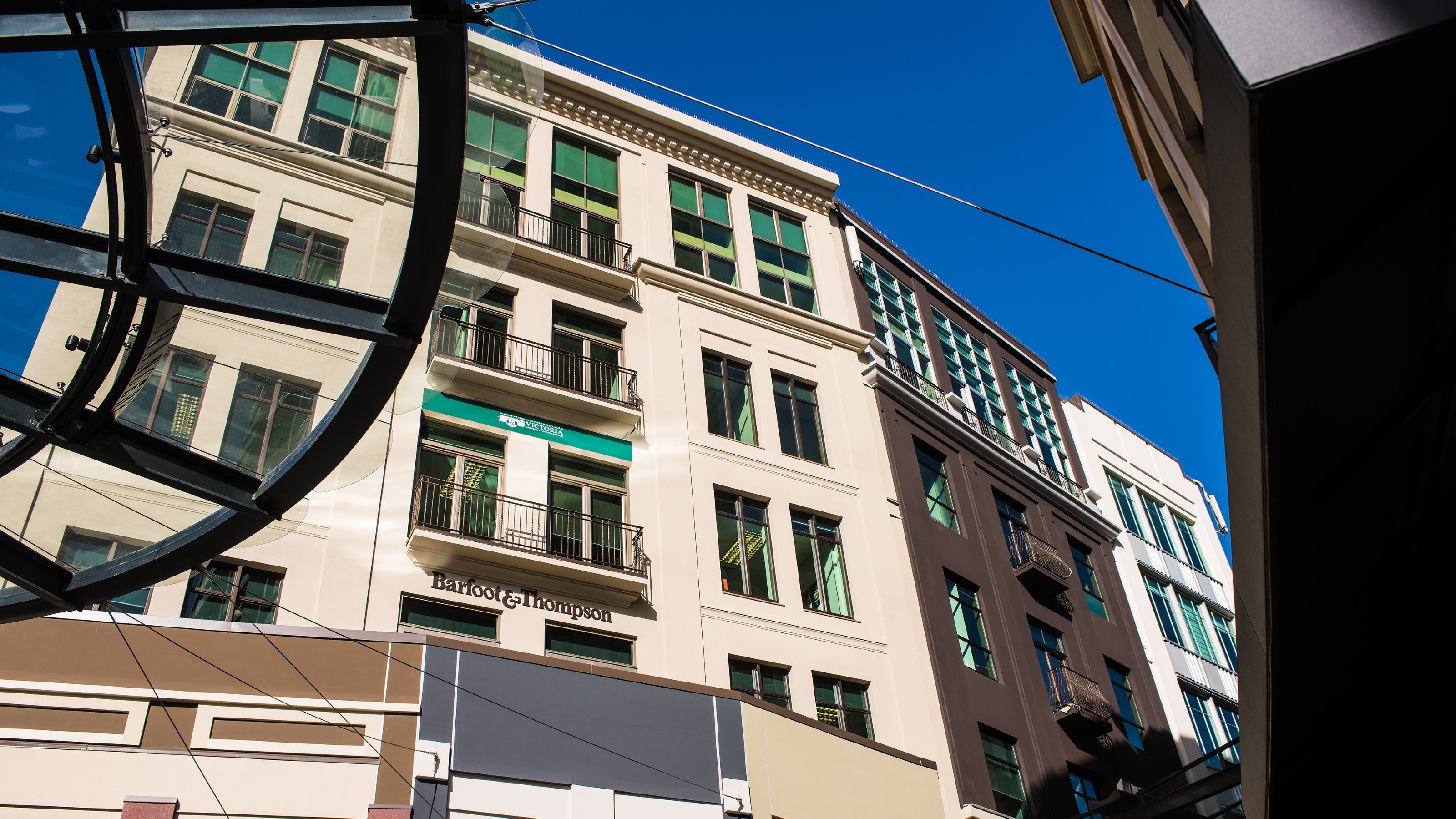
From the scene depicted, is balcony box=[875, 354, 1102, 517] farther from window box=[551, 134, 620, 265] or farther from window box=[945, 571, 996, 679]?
window box=[551, 134, 620, 265]

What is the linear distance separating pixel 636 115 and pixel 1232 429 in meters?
27.0

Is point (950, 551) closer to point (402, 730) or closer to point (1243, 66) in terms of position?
point (402, 730)

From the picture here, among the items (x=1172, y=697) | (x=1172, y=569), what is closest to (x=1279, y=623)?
(x=1172, y=697)

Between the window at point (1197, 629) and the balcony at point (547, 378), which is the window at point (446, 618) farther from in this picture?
the window at point (1197, 629)

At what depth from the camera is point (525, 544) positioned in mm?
20328

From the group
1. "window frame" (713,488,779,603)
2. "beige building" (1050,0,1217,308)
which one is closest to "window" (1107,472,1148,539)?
"window frame" (713,488,779,603)

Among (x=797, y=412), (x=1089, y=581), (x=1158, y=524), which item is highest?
(x=1158, y=524)

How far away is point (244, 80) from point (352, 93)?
1.75 ft

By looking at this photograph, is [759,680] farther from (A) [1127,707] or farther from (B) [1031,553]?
(A) [1127,707]

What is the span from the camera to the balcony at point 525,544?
18969 mm

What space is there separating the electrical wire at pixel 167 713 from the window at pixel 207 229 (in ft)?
32.6

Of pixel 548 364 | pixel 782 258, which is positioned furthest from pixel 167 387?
pixel 782 258

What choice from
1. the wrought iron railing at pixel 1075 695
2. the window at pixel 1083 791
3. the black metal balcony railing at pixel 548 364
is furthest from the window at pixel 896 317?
the window at pixel 1083 791

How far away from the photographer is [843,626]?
23.3 meters
